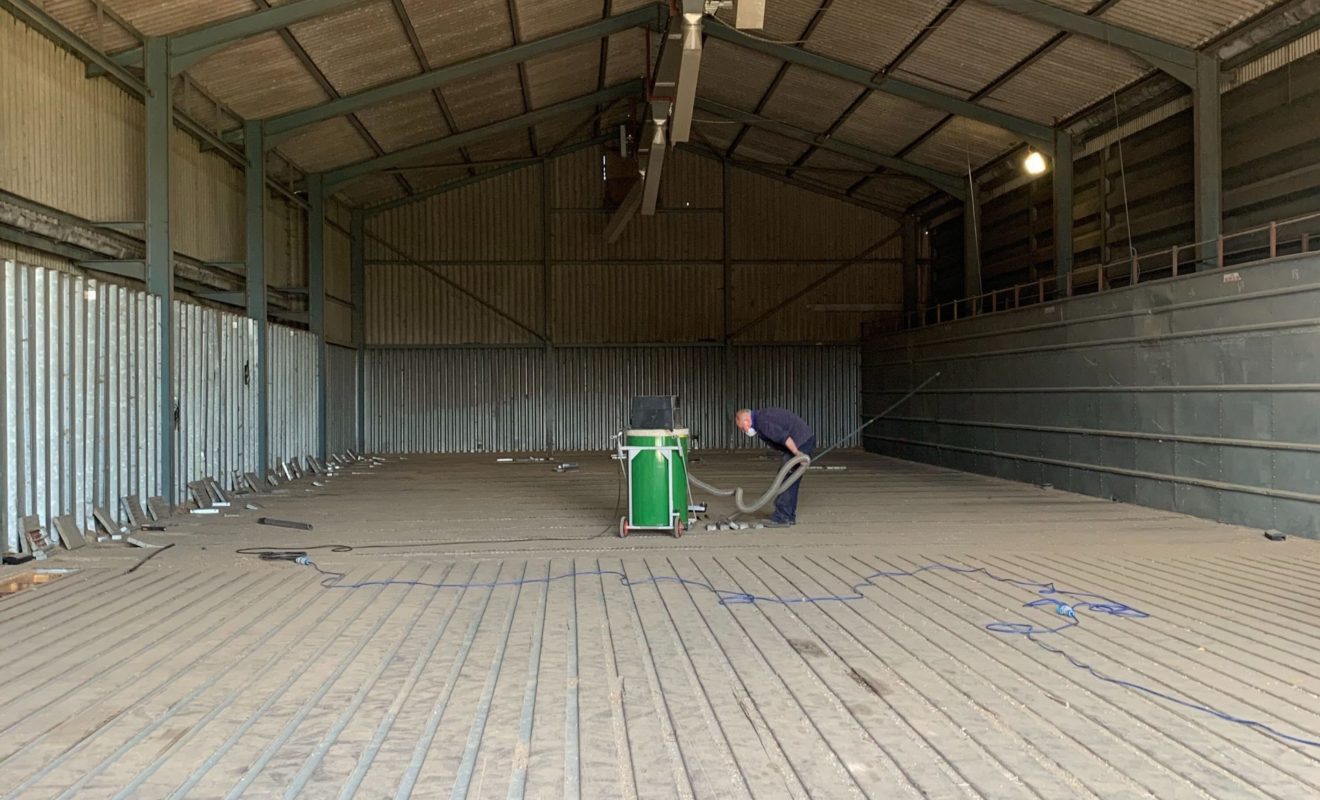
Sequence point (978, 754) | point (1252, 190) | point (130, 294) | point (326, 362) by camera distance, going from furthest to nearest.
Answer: point (326, 362), point (1252, 190), point (130, 294), point (978, 754)

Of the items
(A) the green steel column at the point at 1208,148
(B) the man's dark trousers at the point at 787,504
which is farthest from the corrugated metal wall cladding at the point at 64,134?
(A) the green steel column at the point at 1208,148

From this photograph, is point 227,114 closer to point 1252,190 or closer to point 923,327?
point 923,327

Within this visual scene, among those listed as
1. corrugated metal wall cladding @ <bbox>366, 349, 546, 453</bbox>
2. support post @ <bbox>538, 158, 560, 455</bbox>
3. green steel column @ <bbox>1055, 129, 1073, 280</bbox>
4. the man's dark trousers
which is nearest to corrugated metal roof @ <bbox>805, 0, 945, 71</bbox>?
green steel column @ <bbox>1055, 129, 1073, 280</bbox>

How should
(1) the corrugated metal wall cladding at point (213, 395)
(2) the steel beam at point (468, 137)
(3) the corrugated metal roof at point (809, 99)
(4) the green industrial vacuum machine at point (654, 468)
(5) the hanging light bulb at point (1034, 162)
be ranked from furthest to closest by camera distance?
(2) the steel beam at point (468, 137) → (3) the corrugated metal roof at point (809, 99) → (5) the hanging light bulb at point (1034, 162) → (1) the corrugated metal wall cladding at point (213, 395) → (4) the green industrial vacuum machine at point (654, 468)

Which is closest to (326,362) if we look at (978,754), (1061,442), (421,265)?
(421,265)

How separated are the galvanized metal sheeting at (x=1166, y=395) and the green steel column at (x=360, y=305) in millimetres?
16605

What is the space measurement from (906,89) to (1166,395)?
8.95 meters

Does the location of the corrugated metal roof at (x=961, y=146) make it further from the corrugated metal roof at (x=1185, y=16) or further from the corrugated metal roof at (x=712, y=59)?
the corrugated metal roof at (x=1185, y=16)

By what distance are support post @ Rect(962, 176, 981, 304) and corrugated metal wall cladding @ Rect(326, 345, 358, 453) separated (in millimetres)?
16378

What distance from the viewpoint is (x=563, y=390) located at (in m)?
27.0

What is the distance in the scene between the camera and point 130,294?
11.6 metres

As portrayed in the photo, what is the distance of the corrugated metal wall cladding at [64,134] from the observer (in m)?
10.9

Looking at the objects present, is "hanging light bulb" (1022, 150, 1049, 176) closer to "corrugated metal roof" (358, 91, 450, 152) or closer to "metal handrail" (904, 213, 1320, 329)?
"metal handrail" (904, 213, 1320, 329)

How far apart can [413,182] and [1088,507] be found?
1967cm
